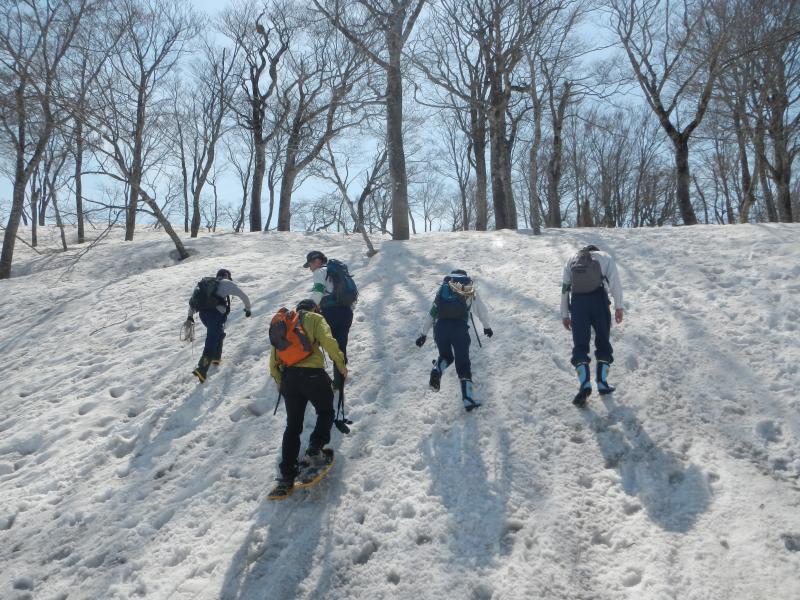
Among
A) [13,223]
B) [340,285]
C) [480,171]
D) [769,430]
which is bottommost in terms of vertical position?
[769,430]

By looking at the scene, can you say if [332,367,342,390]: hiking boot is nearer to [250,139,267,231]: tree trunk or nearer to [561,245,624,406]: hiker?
[561,245,624,406]: hiker

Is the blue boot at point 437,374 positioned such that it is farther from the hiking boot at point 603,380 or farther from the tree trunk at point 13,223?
the tree trunk at point 13,223

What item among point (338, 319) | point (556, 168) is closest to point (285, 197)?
point (556, 168)

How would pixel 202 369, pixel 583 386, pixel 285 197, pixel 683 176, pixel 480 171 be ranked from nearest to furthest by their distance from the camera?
pixel 583 386 → pixel 202 369 → pixel 683 176 → pixel 480 171 → pixel 285 197

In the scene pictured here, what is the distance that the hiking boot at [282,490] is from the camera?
16.2 ft

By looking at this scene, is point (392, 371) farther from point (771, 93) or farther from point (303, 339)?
point (771, 93)

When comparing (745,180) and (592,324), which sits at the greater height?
(745,180)

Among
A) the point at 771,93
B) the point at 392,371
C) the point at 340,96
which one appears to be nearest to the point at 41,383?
the point at 392,371

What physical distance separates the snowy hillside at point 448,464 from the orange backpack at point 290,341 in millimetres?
1412

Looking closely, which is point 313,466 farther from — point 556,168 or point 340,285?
point 556,168

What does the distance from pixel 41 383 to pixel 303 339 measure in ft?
21.1

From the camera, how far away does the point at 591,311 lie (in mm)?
6023

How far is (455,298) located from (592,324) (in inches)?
67.5

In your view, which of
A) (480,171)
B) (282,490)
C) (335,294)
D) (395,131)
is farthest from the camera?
(480,171)
